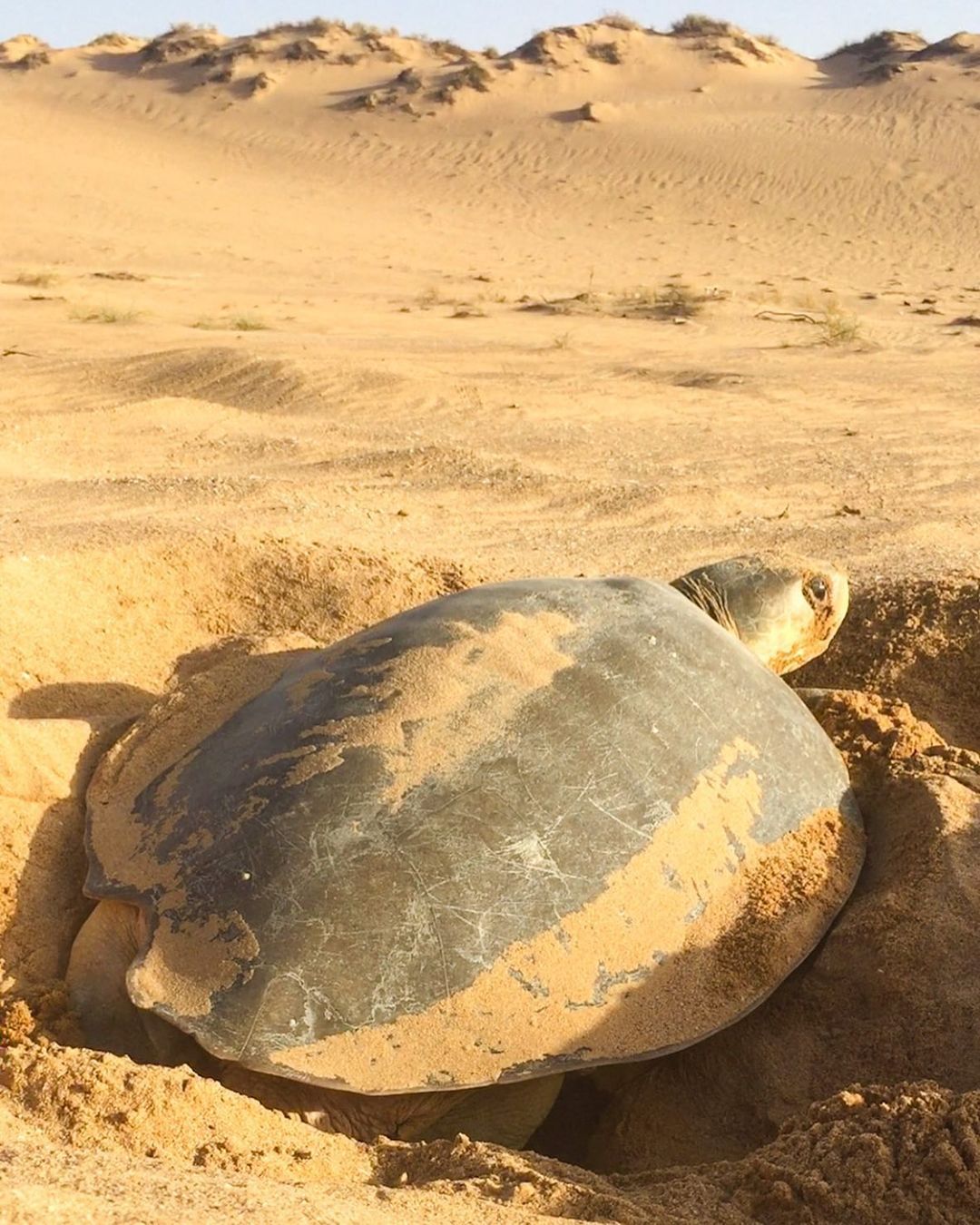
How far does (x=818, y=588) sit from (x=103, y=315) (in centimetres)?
945

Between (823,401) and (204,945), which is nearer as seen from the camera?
(204,945)

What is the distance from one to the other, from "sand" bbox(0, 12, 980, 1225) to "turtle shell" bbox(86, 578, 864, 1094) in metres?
0.18

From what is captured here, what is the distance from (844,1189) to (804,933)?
803mm

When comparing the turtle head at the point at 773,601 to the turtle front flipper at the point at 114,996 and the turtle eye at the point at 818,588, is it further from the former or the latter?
the turtle front flipper at the point at 114,996

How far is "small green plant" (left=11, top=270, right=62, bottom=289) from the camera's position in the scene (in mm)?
13547

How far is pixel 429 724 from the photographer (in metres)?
2.55

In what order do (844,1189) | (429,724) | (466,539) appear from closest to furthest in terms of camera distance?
(844,1189) → (429,724) → (466,539)

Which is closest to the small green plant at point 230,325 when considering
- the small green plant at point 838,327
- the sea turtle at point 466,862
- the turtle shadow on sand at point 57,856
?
the small green plant at point 838,327

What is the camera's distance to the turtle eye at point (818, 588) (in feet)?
12.0

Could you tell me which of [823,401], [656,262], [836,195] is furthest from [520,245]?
[823,401]

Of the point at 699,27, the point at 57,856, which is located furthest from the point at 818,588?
the point at 699,27

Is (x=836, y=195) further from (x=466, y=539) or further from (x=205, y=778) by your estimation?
(x=205, y=778)

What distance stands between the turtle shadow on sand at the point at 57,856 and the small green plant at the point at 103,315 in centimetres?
853

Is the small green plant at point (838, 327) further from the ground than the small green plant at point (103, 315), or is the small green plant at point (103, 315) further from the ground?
the small green plant at point (103, 315)
